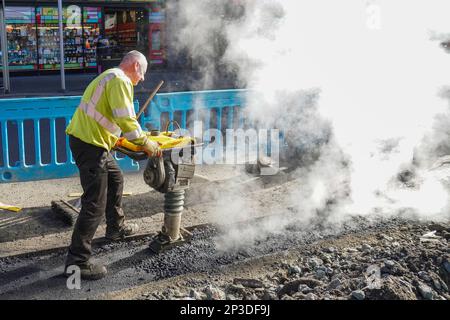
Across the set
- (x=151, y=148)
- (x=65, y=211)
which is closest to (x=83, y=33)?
(x=65, y=211)

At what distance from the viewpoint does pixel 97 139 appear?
4.67 metres

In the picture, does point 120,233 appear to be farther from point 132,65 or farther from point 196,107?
point 196,107

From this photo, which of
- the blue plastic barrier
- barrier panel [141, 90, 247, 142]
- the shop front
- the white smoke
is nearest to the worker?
the blue plastic barrier

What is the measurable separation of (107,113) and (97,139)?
0.24m

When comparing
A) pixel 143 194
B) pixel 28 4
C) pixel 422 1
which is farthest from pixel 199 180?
pixel 28 4

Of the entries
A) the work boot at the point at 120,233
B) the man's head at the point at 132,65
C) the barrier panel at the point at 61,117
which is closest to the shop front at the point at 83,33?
the barrier panel at the point at 61,117

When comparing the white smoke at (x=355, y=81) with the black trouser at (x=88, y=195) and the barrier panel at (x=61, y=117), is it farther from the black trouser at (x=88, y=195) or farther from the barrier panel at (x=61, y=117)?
the black trouser at (x=88, y=195)

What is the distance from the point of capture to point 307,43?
881cm

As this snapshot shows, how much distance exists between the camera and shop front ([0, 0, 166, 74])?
17.5 meters

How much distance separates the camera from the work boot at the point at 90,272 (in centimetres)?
462

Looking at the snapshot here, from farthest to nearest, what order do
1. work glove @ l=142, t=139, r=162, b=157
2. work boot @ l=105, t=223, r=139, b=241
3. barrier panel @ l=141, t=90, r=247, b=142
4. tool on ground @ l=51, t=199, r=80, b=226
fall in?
1. barrier panel @ l=141, t=90, r=247, b=142
2. tool on ground @ l=51, t=199, r=80, b=226
3. work boot @ l=105, t=223, r=139, b=241
4. work glove @ l=142, t=139, r=162, b=157

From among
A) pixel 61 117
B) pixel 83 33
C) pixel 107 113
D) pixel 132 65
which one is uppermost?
pixel 83 33

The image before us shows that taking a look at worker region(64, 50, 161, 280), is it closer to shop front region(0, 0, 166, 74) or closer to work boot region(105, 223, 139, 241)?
work boot region(105, 223, 139, 241)

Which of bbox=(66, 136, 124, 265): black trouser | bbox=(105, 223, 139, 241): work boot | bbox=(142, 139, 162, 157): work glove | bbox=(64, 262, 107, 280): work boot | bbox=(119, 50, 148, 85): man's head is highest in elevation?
bbox=(119, 50, 148, 85): man's head
